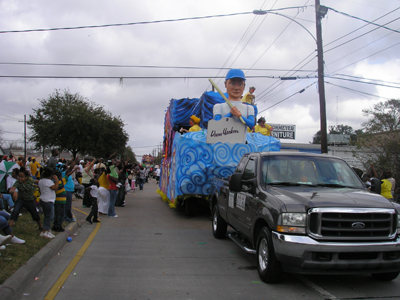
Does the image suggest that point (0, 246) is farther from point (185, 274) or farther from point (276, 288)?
point (276, 288)

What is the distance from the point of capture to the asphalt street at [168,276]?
4.63m

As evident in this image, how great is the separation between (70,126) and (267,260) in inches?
1349

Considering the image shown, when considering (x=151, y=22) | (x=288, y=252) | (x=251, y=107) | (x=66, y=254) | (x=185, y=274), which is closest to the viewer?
(x=288, y=252)

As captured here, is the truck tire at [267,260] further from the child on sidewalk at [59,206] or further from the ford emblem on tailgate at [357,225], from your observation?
the child on sidewalk at [59,206]

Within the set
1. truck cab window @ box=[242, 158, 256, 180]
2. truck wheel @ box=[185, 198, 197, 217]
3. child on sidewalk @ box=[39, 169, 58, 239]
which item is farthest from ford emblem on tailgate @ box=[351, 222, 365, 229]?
truck wheel @ box=[185, 198, 197, 217]

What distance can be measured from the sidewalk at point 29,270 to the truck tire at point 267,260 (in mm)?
3268

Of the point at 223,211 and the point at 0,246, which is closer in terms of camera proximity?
the point at 0,246

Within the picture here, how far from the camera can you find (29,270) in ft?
16.3

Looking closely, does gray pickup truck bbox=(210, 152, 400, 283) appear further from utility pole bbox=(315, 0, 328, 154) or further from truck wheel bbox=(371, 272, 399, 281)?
utility pole bbox=(315, 0, 328, 154)

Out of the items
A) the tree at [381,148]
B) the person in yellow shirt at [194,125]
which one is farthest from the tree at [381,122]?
the person in yellow shirt at [194,125]

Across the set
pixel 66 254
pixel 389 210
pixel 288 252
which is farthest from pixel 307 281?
pixel 66 254

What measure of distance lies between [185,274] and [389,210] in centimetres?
311

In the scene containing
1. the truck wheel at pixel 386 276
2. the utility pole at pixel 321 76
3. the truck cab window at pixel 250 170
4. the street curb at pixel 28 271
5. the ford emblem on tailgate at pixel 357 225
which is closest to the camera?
the street curb at pixel 28 271

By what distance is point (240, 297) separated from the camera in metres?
4.53
